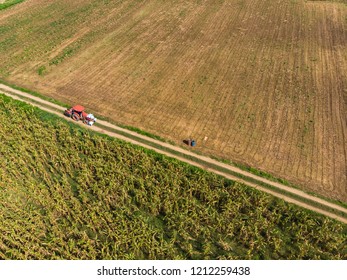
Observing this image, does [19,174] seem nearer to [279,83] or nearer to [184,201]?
[184,201]

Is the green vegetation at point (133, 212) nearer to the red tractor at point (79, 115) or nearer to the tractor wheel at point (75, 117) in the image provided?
the red tractor at point (79, 115)

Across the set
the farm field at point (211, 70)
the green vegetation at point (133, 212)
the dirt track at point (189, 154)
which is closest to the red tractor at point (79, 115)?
the dirt track at point (189, 154)

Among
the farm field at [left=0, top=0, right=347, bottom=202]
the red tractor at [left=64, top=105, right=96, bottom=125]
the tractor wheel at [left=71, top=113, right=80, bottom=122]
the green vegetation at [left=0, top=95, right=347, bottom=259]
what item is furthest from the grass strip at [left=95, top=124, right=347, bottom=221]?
the tractor wheel at [left=71, top=113, right=80, bottom=122]

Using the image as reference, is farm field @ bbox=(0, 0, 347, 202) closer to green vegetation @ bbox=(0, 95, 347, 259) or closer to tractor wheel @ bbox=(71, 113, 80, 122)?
tractor wheel @ bbox=(71, 113, 80, 122)

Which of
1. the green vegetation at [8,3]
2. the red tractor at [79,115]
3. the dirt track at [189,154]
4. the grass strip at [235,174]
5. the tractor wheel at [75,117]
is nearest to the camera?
the grass strip at [235,174]

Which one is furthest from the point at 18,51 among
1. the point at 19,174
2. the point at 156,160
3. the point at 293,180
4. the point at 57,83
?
the point at 293,180
